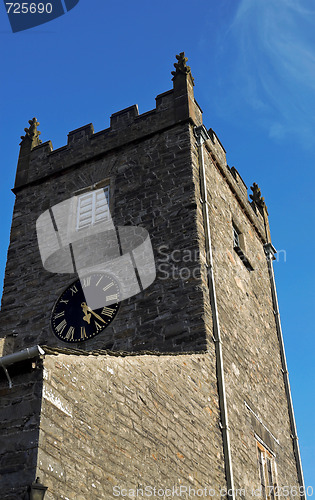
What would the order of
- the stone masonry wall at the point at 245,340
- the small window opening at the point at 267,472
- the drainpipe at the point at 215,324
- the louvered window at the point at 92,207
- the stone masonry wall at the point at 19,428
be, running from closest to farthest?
1. the stone masonry wall at the point at 19,428
2. the drainpipe at the point at 215,324
3. the stone masonry wall at the point at 245,340
4. the small window opening at the point at 267,472
5. the louvered window at the point at 92,207

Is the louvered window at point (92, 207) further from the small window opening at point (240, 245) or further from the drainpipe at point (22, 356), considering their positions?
the drainpipe at point (22, 356)

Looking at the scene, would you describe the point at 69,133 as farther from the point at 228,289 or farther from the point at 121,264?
the point at 228,289

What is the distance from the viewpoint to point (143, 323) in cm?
1271

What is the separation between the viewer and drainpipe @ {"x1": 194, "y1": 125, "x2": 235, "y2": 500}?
426 inches

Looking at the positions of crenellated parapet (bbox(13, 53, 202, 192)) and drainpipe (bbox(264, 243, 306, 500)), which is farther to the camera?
crenellated parapet (bbox(13, 53, 202, 192))

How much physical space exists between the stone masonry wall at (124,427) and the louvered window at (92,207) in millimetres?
4967

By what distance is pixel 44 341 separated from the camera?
43.8 ft

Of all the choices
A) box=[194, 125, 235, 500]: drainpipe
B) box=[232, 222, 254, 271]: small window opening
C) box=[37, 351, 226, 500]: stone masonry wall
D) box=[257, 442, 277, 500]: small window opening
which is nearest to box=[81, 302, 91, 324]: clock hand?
box=[194, 125, 235, 500]: drainpipe

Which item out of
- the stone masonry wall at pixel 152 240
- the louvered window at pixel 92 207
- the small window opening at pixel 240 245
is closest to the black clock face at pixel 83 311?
the stone masonry wall at pixel 152 240

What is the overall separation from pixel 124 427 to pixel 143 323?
4.73 m

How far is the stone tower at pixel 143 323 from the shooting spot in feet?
23.5

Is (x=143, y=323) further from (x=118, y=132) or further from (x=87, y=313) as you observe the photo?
(x=118, y=132)

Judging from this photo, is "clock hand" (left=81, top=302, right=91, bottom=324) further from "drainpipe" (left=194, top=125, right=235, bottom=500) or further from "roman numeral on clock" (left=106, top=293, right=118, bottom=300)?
"drainpipe" (left=194, top=125, right=235, bottom=500)

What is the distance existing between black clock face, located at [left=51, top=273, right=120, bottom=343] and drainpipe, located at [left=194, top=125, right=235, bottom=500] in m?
1.84
